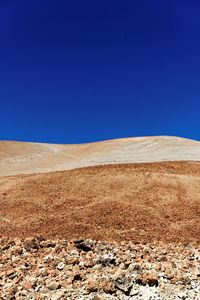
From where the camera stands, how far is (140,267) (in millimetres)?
3719

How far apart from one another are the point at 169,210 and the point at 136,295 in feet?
13.1

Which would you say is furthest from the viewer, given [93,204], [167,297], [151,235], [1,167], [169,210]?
[1,167]

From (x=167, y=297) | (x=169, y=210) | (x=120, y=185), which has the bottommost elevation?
(x=167, y=297)

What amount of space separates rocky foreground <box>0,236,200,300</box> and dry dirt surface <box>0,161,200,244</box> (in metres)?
0.62

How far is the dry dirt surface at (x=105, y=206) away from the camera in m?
5.54

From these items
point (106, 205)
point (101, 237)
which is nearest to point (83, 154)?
point (106, 205)

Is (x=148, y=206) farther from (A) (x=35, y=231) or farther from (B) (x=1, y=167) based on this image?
(B) (x=1, y=167)

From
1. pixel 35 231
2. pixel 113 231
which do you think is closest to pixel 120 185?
pixel 113 231

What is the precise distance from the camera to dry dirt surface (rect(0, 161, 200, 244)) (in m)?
5.54

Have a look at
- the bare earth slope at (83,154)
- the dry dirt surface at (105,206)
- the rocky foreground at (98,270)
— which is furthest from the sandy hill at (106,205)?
the bare earth slope at (83,154)

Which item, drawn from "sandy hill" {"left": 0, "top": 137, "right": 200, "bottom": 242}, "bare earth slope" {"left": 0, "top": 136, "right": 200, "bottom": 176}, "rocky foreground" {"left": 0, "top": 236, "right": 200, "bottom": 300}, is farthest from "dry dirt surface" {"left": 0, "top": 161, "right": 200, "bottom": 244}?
"bare earth slope" {"left": 0, "top": 136, "right": 200, "bottom": 176}

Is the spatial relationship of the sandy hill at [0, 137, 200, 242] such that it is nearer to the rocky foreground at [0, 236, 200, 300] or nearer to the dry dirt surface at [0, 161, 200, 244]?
the dry dirt surface at [0, 161, 200, 244]

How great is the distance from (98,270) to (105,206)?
334 cm

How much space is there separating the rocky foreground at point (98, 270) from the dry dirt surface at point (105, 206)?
0.62 metres
